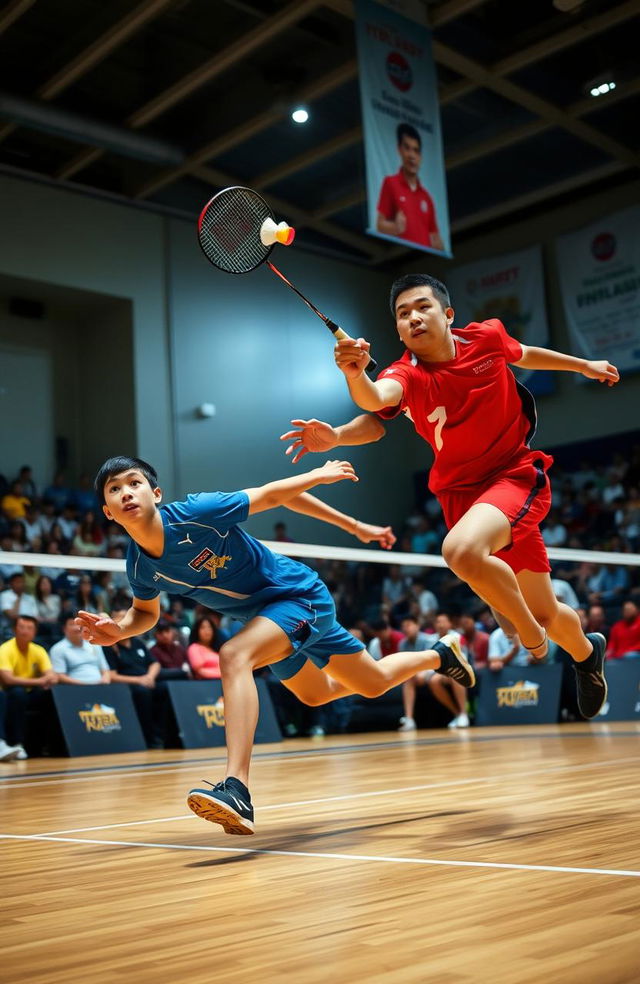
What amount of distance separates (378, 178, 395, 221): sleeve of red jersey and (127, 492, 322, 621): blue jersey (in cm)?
949

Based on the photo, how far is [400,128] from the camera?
13.6m

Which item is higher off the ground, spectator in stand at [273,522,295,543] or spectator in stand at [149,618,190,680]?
spectator in stand at [273,522,295,543]

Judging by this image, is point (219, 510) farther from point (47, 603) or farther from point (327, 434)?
point (47, 603)

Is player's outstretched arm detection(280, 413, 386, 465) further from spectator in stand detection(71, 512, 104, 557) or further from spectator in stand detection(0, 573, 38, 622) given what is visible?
spectator in stand detection(71, 512, 104, 557)

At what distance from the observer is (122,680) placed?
38.0 feet

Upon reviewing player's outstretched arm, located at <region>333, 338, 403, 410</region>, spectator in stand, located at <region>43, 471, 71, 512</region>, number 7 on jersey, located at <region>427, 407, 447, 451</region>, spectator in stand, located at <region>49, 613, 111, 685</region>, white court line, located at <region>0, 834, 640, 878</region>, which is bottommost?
white court line, located at <region>0, 834, 640, 878</region>

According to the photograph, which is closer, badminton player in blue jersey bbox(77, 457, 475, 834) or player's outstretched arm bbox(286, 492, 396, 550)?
badminton player in blue jersey bbox(77, 457, 475, 834)

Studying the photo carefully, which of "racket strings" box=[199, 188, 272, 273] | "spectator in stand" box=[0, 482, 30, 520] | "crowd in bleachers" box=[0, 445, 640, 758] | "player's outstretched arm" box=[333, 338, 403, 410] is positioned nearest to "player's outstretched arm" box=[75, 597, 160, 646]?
"player's outstretched arm" box=[333, 338, 403, 410]

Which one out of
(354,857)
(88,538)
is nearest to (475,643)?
(88,538)

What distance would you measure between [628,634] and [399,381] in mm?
9686

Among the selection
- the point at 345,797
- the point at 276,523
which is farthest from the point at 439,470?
the point at 276,523

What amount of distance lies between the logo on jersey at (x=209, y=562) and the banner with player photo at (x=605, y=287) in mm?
17289

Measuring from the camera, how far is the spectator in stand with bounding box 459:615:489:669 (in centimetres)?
1380

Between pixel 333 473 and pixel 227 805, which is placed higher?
pixel 333 473
